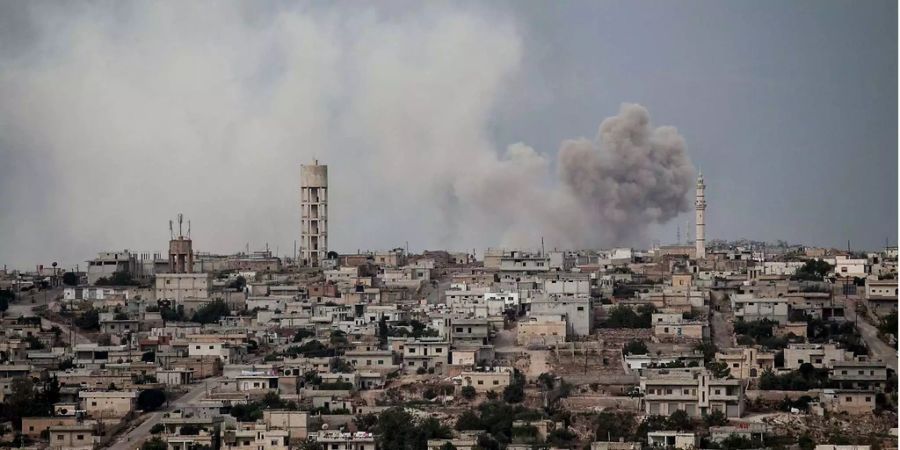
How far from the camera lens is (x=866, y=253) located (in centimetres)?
3062

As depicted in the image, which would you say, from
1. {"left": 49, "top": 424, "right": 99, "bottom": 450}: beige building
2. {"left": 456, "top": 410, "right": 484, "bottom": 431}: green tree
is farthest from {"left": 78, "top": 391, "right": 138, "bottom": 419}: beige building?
{"left": 456, "top": 410, "right": 484, "bottom": 431}: green tree

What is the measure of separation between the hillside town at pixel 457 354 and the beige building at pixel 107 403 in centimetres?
2

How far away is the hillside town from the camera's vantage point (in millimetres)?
18406

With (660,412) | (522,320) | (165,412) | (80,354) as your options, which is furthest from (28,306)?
(660,412)

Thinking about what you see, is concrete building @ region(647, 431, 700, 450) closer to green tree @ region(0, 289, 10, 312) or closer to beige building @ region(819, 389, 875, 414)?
beige building @ region(819, 389, 875, 414)

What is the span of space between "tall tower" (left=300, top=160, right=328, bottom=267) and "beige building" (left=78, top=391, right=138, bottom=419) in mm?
11823

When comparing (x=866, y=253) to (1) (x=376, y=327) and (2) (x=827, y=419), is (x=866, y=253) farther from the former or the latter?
(2) (x=827, y=419)

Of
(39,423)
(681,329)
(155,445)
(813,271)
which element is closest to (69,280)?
(813,271)

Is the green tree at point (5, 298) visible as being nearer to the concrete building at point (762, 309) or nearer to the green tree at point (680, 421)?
the concrete building at point (762, 309)

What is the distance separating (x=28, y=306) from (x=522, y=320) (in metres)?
6.66

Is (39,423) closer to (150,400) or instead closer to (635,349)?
(150,400)

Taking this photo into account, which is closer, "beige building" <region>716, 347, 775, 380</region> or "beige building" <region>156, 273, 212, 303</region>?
"beige building" <region>716, 347, 775, 380</region>

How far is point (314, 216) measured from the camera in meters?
32.2

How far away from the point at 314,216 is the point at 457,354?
11098 mm
